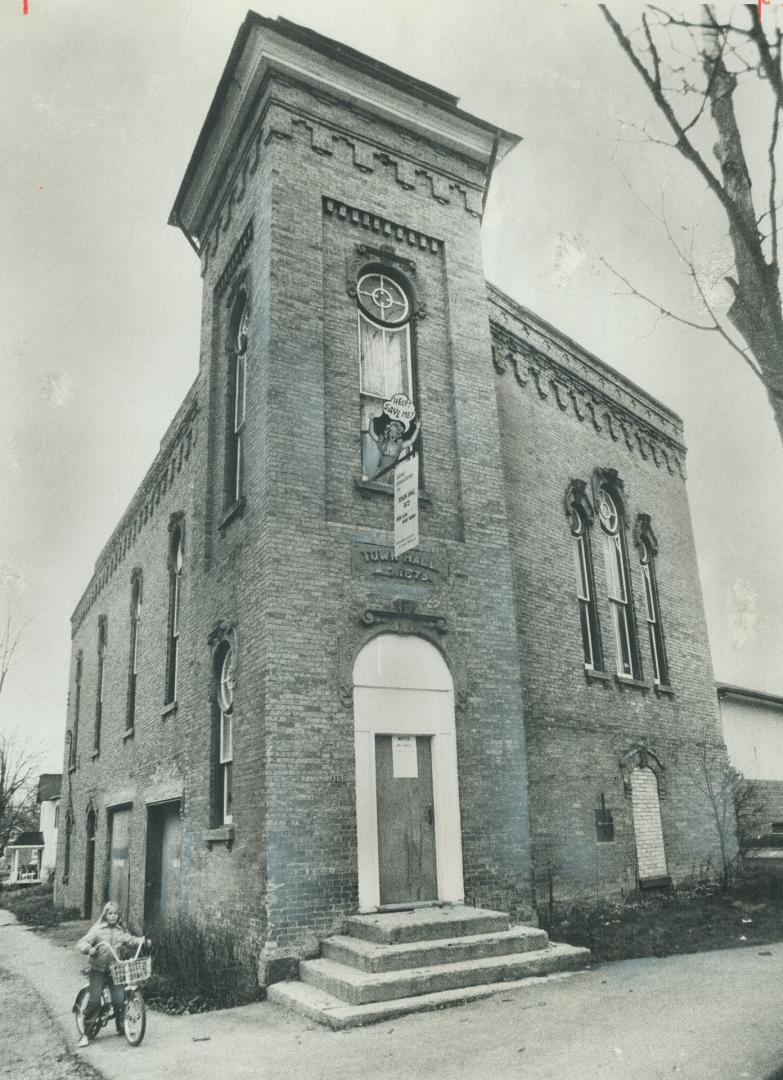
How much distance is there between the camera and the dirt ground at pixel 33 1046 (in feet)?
21.9

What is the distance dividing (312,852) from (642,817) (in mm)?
7260

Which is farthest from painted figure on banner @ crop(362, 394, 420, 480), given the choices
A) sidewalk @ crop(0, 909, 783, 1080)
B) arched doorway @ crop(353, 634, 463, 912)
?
sidewalk @ crop(0, 909, 783, 1080)

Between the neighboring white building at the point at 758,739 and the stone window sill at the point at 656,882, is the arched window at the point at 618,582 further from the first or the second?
the neighboring white building at the point at 758,739

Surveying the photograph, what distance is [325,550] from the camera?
34.7 ft

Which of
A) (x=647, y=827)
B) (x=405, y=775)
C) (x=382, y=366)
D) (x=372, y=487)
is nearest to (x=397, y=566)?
(x=372, y=487)

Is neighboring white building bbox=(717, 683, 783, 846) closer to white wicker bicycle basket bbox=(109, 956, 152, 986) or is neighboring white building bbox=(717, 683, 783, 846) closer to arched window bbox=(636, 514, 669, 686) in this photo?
arched window bbox=(636, 514, 669, 686)

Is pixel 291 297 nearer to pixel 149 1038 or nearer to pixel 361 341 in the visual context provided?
pixel 361 341

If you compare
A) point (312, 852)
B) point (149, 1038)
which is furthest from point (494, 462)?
point (149, 1038)

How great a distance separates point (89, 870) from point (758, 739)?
1674 centimetres

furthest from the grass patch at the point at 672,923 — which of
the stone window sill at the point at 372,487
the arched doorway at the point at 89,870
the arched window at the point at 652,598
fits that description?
the arched doorway at the point at 89,870

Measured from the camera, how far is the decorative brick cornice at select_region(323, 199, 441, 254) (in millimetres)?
12352

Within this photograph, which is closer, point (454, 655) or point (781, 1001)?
point (781, 1001)

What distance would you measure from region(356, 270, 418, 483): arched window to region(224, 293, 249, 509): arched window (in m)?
1.87

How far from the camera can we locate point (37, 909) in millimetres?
23953
